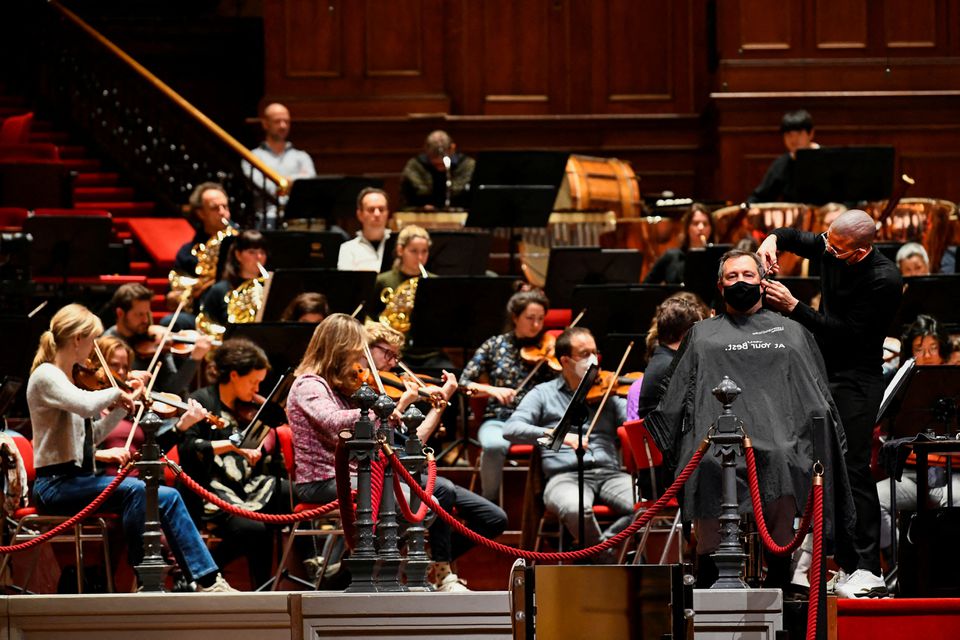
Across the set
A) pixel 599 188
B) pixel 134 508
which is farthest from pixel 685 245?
pixel 134 508

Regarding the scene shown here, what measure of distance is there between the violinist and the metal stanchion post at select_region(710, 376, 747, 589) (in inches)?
82.5

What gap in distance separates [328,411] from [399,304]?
9.32 feet

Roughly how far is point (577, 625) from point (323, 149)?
31.7 ft

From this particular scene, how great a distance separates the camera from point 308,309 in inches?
332

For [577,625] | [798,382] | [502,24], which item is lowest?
[577,625]

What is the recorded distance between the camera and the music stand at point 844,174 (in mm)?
10703

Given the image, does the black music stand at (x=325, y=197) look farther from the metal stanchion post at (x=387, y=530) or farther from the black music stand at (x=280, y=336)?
the metal stanchion post at (x=387, y=530)

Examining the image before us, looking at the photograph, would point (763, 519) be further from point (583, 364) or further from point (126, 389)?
point (126, 389)

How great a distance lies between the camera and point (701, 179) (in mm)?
14172

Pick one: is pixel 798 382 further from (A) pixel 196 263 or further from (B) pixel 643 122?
(B) pixel 643 122

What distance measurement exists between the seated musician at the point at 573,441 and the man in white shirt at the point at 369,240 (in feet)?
8.57

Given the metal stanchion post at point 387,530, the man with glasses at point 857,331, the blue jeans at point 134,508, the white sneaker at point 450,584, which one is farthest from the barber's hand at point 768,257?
the blue jeans at point 134,508

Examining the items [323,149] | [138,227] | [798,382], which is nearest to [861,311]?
[798,382]

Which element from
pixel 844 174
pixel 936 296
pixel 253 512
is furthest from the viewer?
pixel 844 174
